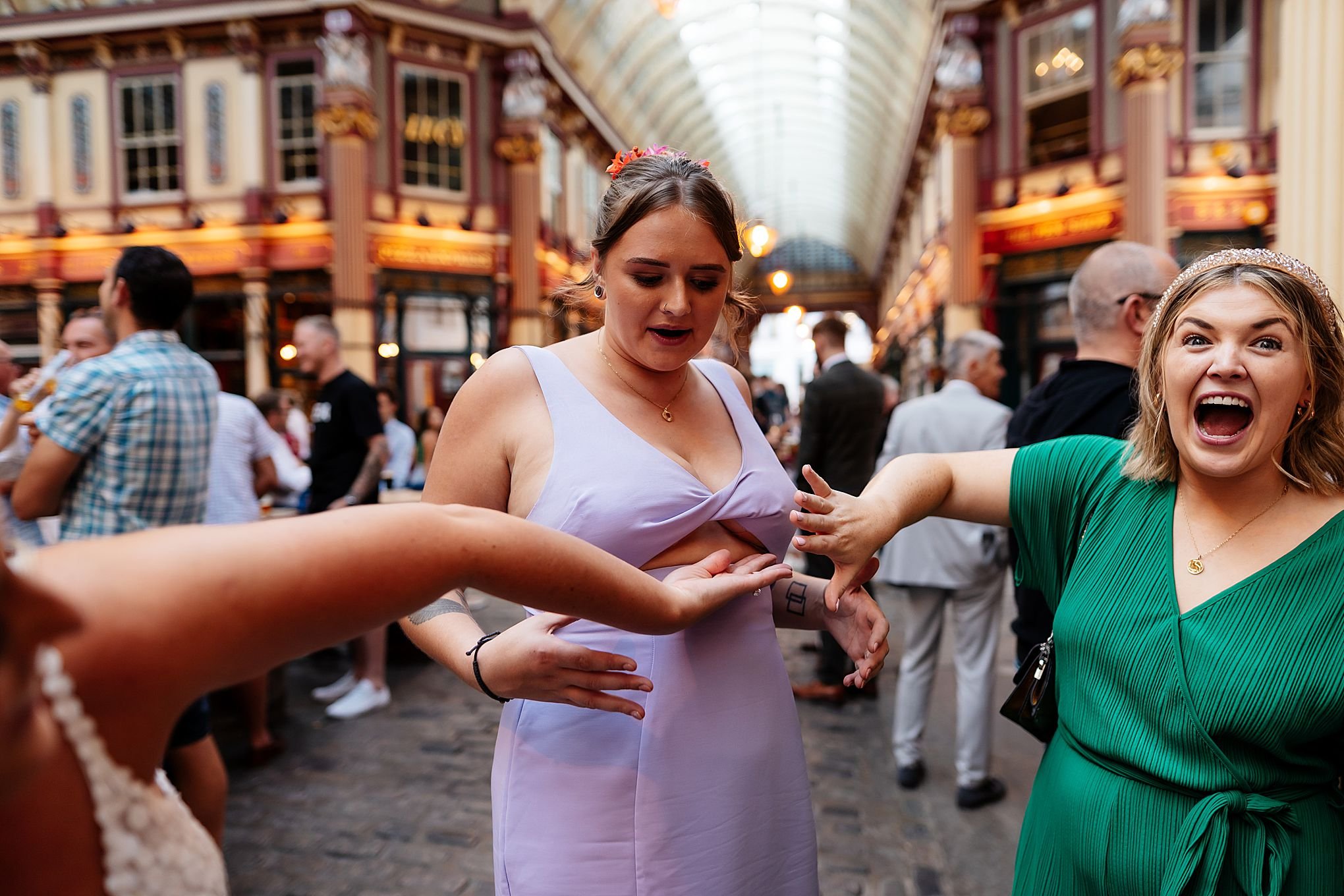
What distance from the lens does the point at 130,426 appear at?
2818 millimetres

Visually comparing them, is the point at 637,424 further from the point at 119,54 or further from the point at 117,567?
the point at 119,54

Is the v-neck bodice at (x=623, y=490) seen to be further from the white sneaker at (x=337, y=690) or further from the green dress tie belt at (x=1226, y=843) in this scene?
the white sneaker at (x=337, y=690)

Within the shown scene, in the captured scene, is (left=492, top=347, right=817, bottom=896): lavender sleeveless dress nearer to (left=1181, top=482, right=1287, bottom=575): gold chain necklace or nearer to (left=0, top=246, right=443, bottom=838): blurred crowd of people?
(left=1181, top=482, right=1287, bottom=575): gold chain necklace

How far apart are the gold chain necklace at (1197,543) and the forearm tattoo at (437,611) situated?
1397mm

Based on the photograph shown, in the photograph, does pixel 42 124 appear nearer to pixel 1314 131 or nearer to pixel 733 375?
pixel 733 375

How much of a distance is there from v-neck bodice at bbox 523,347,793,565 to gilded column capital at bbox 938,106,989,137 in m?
15.8

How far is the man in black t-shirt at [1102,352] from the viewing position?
109 inches

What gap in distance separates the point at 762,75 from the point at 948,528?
25828mm

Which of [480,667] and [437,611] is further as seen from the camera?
[437,611]

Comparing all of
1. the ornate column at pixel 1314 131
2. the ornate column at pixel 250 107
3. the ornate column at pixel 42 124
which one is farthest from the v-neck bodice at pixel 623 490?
the ornate column at pixel 42 124

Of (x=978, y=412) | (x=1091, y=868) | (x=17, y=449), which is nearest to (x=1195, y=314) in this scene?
(x=1091, y=868)

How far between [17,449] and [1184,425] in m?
4.04

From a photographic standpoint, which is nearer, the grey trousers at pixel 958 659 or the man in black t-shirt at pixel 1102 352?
the man in black t-shirt at pixel 1102 352

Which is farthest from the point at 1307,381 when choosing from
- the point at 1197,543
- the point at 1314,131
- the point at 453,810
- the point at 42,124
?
the point at 42,124
